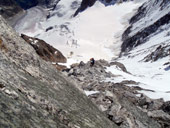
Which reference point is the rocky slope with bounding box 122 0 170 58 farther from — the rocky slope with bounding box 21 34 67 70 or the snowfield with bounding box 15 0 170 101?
the rocky slope with bounding box 21 34 67 70

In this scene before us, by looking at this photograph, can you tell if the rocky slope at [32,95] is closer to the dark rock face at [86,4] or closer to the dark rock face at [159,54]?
the dark rock face at [159,54]

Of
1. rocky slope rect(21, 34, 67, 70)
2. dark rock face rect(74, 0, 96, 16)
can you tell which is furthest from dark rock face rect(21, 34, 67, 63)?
dark rock face rect(74, 0, 96, 16)

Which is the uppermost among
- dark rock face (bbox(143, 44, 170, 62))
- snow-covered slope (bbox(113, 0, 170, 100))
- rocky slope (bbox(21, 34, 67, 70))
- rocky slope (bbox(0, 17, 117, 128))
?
snow-covered slope (bbox(113, 0, 170, 100))

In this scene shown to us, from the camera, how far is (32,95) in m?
5.90

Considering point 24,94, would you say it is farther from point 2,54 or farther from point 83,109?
point 83,109

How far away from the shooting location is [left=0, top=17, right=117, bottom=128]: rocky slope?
196 inches

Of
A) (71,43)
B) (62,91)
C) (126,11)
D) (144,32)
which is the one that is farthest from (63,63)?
(126,11)

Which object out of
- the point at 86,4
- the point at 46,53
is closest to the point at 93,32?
the point at 86,4

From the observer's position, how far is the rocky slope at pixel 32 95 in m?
4.98

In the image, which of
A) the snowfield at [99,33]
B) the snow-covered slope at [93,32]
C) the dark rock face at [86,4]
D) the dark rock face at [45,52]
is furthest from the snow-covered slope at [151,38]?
the dark rock face at [86,4]

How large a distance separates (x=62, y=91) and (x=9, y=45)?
1734mm

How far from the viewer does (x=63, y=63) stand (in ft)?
105

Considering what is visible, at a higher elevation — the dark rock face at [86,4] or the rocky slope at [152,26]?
the dark rock face at [86,4]

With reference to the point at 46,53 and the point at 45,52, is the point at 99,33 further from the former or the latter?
the point at 45,52
